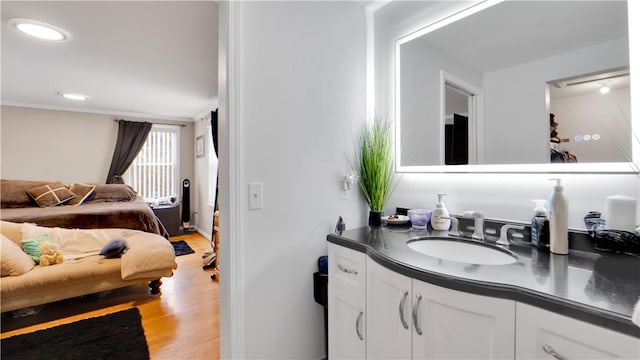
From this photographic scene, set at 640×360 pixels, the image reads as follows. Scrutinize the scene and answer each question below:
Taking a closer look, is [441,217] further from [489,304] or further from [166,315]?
[166,315]

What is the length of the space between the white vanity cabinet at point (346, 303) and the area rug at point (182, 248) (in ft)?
11.6

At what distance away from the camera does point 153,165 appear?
5.55 meters

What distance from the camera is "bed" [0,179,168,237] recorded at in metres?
3.13

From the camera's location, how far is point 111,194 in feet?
14.8

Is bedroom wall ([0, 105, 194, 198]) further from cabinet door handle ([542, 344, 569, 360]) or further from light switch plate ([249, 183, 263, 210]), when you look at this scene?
cabinet door handle ([542, 344, 569, 360])

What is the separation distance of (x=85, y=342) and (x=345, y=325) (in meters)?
Result: 1.98

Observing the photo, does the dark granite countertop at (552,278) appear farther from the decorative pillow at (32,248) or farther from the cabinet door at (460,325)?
the decorative pillow at (32,248)

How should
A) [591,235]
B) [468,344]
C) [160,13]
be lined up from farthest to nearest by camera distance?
[160,13], [591,235], [468,344]

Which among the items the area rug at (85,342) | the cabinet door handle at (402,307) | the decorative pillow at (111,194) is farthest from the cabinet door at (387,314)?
the decorative pillow at (111,194)

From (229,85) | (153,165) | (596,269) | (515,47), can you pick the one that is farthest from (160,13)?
(153,165)

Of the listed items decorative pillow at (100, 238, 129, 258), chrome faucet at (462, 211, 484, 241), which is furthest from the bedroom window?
chrome faucet at (462, 211, 484, 241)

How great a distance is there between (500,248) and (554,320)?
51 centimetres

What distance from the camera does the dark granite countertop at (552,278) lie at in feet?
2.06

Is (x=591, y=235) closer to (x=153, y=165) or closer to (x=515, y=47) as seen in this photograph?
(x=515, y=47)
